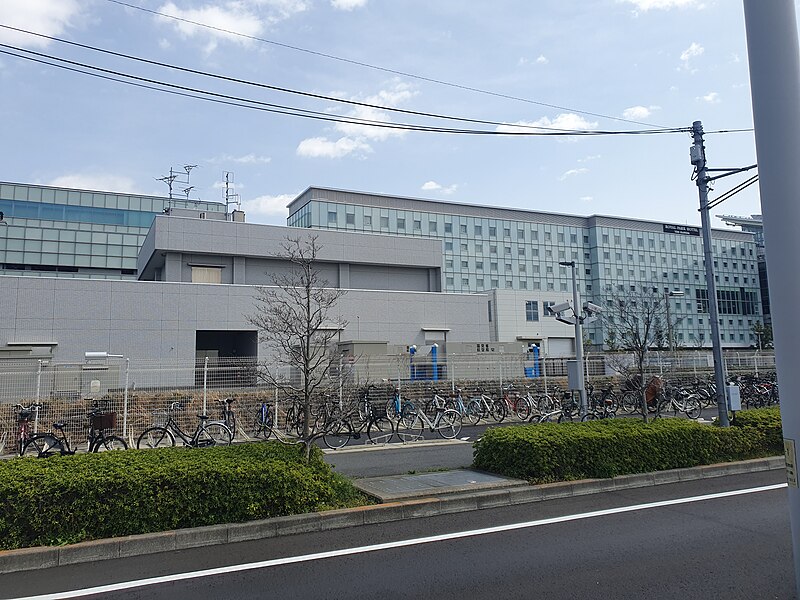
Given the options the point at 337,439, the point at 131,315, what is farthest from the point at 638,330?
the point at 131,315

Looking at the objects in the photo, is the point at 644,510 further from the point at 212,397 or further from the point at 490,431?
the point at 212,397

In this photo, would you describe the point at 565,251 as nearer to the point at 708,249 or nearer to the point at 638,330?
the point at 638,330

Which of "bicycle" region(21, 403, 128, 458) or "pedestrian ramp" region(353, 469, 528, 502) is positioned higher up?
"bicycle" region(21, 403, 128, 458)

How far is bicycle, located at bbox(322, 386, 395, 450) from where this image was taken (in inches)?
599

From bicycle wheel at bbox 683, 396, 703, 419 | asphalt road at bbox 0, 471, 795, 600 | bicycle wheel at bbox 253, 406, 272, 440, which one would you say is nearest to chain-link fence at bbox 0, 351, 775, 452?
bicycle wheel at bbox 253, 406, 272, 440

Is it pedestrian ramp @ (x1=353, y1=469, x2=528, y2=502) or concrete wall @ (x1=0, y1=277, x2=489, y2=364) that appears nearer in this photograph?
pedestrian ramp @ (x1=353, y1=469, x2=528, y2=502)

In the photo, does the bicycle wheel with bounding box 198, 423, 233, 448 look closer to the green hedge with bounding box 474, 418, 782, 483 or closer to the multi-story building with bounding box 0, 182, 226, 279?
the green hedge with bounding box 474, 418, 782, 483

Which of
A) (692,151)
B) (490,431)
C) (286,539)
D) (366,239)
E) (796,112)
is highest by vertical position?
(366,239)

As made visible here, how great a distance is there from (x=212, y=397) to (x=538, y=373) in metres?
13.6

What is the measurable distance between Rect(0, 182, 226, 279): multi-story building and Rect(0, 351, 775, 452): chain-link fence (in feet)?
155

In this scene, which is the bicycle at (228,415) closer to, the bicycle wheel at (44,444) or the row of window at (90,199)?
the bicycle wheel at (44,444)

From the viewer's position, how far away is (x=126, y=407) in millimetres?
16422

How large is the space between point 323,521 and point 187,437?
9357 mm

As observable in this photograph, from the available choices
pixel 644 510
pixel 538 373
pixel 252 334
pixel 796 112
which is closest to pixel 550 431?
pixel 644 510
